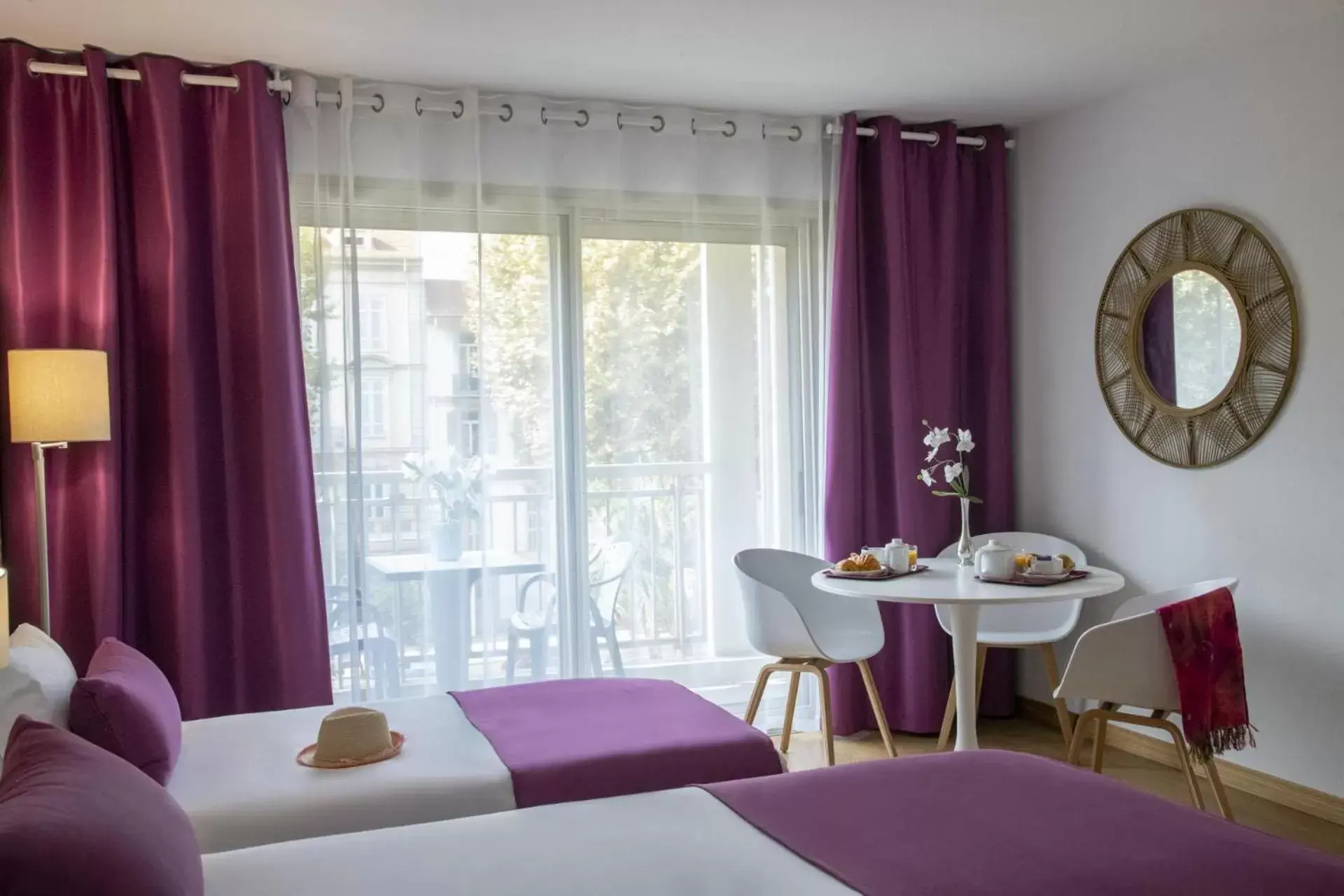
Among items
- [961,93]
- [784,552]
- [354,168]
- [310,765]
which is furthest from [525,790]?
[961,93]

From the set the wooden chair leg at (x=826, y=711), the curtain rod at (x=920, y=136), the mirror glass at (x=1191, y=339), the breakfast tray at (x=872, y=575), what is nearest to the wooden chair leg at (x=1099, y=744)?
the breakfast tray at (x=872, y=575)

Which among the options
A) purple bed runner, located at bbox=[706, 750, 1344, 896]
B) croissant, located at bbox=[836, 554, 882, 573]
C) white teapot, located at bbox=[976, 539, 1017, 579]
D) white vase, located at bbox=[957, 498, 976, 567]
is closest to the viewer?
purple bed runner, located at bbox=[706, 750, 1344, 896]

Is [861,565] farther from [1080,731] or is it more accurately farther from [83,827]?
[83,827]

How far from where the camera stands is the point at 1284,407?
3.67 metres

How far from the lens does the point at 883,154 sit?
14.9 ft

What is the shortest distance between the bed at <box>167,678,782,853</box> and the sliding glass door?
1.01 meters

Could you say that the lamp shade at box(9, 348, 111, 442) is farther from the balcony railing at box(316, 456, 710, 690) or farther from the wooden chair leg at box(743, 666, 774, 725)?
the wooden chair leg at box(743, 666, 774, 725)

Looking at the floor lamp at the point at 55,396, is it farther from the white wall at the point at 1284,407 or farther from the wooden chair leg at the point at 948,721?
the white wall at the point at 1284,407

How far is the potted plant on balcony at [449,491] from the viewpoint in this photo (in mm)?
4043

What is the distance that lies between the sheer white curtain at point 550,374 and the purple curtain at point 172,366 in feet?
0.61

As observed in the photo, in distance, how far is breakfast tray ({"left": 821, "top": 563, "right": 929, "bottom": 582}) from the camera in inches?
146

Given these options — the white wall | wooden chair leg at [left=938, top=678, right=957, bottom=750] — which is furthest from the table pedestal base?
the white wall

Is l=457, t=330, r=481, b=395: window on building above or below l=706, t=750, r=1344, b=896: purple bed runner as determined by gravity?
above

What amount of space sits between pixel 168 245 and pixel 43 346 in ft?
1.60
